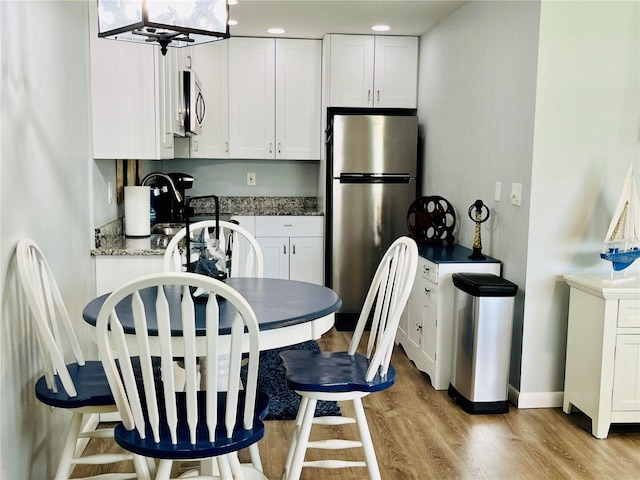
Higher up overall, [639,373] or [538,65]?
[538,65]

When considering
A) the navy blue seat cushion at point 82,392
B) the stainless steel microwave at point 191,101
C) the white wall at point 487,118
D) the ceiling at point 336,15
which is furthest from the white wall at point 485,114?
the navy blue seat cushion at point 82,392

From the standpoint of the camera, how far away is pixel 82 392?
2111mm

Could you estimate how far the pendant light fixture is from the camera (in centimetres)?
200

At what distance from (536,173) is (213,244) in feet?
5.77

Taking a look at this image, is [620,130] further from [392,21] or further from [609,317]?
[392,21]

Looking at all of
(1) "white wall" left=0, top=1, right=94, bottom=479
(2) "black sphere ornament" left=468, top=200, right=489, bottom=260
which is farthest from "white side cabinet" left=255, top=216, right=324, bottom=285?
(1) "white wall" left=0, top=1, right=94, bottom=479

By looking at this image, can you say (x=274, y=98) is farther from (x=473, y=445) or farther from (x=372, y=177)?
(x=473, y=445)

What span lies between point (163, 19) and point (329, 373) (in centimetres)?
131

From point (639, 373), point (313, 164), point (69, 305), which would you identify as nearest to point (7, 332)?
point (69, 305)

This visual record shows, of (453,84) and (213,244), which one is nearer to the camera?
(213,244)

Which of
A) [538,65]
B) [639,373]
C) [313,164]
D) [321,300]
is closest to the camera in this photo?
[321,300]

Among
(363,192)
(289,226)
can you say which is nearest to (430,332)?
(363,192)

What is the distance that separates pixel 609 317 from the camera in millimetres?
2967

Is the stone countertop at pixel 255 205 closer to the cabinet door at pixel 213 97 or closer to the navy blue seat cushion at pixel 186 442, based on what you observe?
the cabinet door at pixel 213 97
